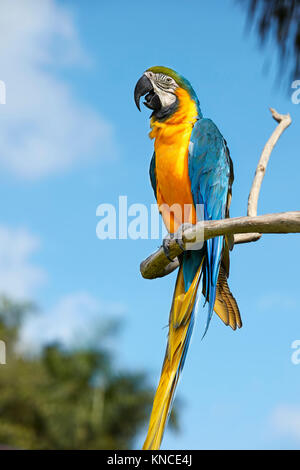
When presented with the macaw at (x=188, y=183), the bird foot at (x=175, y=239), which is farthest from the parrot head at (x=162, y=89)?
the bird foot at (x=175, y=239)

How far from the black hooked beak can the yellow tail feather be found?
0.45 meters

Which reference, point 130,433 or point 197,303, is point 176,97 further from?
point 130,433

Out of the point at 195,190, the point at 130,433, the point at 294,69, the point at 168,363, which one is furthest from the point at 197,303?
the point at 130,433

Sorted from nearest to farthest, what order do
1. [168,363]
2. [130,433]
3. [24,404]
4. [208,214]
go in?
[168,363] < [208,214] < [130,433] < [24,404]

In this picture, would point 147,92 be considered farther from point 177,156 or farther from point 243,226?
point 243,226

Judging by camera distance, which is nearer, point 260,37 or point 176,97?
point 176,97

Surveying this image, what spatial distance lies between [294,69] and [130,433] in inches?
274

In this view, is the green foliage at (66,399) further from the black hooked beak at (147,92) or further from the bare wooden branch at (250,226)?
the black hooked beak at (147,92)

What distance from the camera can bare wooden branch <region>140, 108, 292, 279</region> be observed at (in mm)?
1016

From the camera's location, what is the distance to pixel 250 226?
1041 millimetres

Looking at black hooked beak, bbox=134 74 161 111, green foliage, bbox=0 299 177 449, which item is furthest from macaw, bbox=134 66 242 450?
green foliage, bbox=0 299 177 449

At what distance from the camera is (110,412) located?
7.96 m

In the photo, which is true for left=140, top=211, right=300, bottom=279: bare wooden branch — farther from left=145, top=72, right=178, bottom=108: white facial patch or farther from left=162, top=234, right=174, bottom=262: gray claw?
left=145, top=72, right=178, bottom=108: white facial patch

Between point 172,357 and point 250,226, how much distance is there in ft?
1.06
